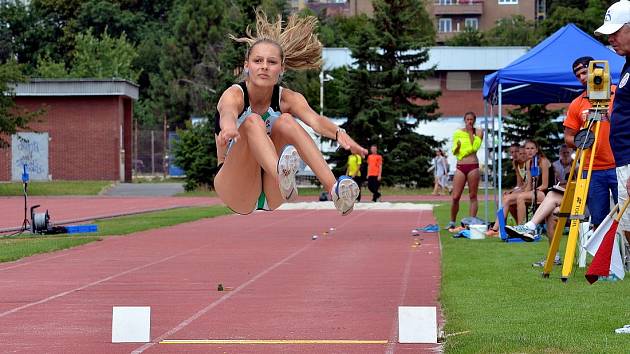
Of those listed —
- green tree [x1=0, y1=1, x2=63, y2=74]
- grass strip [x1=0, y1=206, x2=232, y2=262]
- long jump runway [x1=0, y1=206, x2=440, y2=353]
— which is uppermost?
green tree [x1=0, y1=1, x2=63, y2=74]

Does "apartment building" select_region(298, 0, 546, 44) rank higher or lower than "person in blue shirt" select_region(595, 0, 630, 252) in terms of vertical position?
higher

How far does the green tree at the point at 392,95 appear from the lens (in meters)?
43.0

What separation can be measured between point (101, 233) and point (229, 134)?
1264 centimetres

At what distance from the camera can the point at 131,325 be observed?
6.96 meters

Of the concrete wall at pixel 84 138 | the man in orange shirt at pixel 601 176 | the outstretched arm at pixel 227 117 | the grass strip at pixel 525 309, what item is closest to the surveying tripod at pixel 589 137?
the man in orange shirt at pixel 601 176

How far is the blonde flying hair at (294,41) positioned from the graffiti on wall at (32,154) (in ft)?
134

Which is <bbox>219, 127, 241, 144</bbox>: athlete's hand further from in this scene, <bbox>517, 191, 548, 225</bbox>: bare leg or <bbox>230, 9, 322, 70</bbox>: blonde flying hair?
<bbox>517, 191, 548, 225</bbox>: bare leg

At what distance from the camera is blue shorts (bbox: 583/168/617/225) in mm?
9414

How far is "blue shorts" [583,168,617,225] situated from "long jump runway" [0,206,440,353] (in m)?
1.62

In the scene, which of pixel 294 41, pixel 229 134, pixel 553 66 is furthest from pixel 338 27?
pixel 229 134

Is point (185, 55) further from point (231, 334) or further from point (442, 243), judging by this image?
point (231, 334)

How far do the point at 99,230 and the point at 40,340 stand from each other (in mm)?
11780

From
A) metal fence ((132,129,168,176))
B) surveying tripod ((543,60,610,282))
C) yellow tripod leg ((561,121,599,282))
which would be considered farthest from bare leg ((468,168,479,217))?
metal fence ((132,129,168,176))

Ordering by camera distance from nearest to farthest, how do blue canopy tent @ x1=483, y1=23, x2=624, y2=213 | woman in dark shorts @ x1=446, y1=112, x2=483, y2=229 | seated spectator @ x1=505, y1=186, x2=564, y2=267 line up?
seated spectator @ x1=505, y1=186, x2=564, y2=267
blue canopy tent @ x1=483, y1=23, x2=624, y2=213
woman in dark shorts @ x1=446, y1=112, x2=483, y2=229
